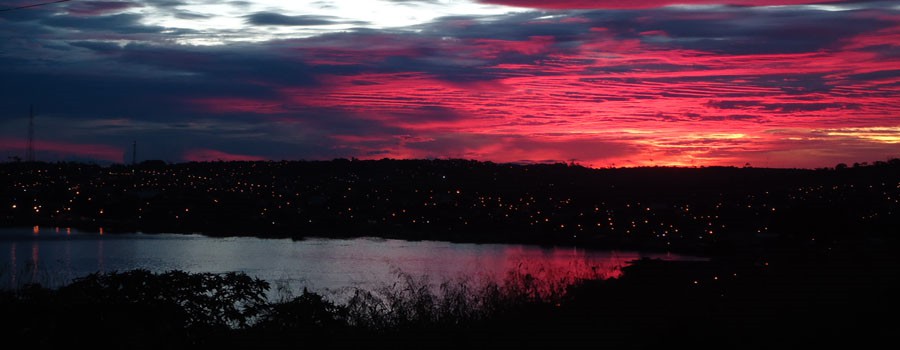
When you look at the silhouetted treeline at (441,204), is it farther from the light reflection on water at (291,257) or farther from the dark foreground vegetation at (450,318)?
the dark foreground vegetation at (450,318)

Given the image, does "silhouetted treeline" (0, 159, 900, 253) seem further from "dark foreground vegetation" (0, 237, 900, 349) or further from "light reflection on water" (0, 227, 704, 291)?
"dark foreground vegetation" (0, 237, 900, 349)

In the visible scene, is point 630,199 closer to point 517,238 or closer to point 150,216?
point 517,238

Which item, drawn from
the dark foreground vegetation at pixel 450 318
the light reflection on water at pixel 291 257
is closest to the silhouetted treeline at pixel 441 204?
the light reflection on water at pixel 291 257

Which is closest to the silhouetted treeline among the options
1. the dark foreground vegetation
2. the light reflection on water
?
the light reflection on water

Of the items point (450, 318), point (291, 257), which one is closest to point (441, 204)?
point (291, 257)

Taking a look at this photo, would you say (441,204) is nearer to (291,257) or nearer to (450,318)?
(291,257)

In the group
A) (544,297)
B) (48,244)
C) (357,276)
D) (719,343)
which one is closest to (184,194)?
(48,244)
